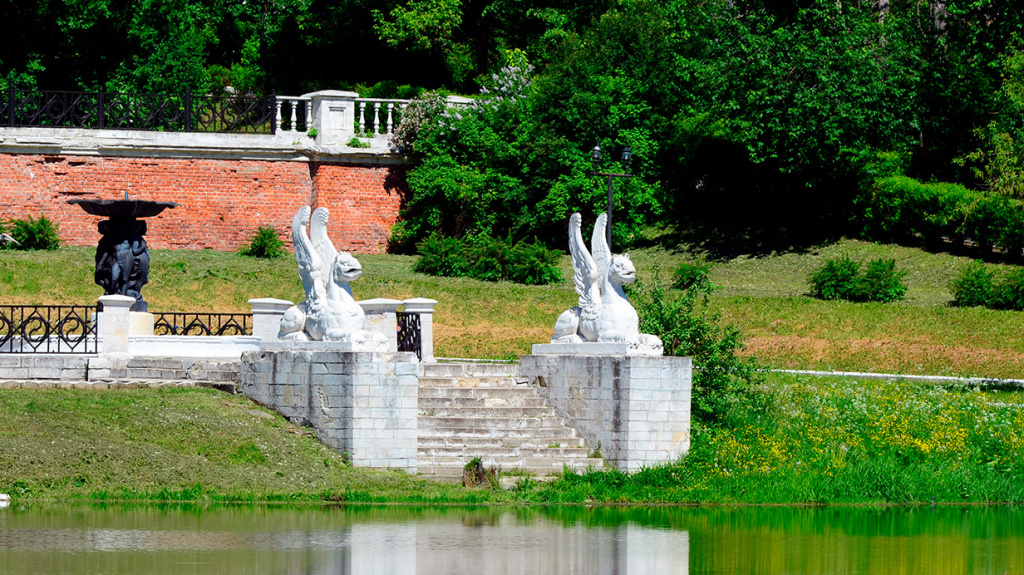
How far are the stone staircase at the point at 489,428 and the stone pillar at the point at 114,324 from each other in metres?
4.29

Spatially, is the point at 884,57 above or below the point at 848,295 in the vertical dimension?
above

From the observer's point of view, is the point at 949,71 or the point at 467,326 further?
the point at 949,71

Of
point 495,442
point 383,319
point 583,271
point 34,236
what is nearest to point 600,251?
point 583,271

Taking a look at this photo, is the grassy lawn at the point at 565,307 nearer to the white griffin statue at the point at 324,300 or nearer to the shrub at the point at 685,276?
the shrub at the point at 685,276

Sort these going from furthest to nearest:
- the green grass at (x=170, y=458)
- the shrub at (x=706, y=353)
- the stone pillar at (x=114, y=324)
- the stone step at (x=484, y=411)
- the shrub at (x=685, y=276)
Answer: the shrub at (x=685, y=276), the shrub at (x=706, y=353), the stone pillar at (x=114, y=324), the stone step at (x=484, y=411), the green grass at (x=170, y=458)

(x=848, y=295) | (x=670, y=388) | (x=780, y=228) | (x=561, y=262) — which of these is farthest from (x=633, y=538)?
(x=780, y=228)

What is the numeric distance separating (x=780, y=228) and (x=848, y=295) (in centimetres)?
725

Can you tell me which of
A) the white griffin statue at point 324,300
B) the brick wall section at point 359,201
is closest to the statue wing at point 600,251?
the white griffin statue at point 324,300

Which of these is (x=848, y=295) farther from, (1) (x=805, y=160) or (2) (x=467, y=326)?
(2) (x=467, y=326)

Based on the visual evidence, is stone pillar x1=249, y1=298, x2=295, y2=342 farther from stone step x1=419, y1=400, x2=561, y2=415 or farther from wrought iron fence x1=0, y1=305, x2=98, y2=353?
stone step x1=419, y1=400, x2=561, y2=415

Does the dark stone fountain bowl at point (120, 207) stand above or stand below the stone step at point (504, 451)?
above

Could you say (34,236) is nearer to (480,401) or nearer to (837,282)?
(480,401)

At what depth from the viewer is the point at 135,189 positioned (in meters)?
37.6

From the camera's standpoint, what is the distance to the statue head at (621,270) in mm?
22016
